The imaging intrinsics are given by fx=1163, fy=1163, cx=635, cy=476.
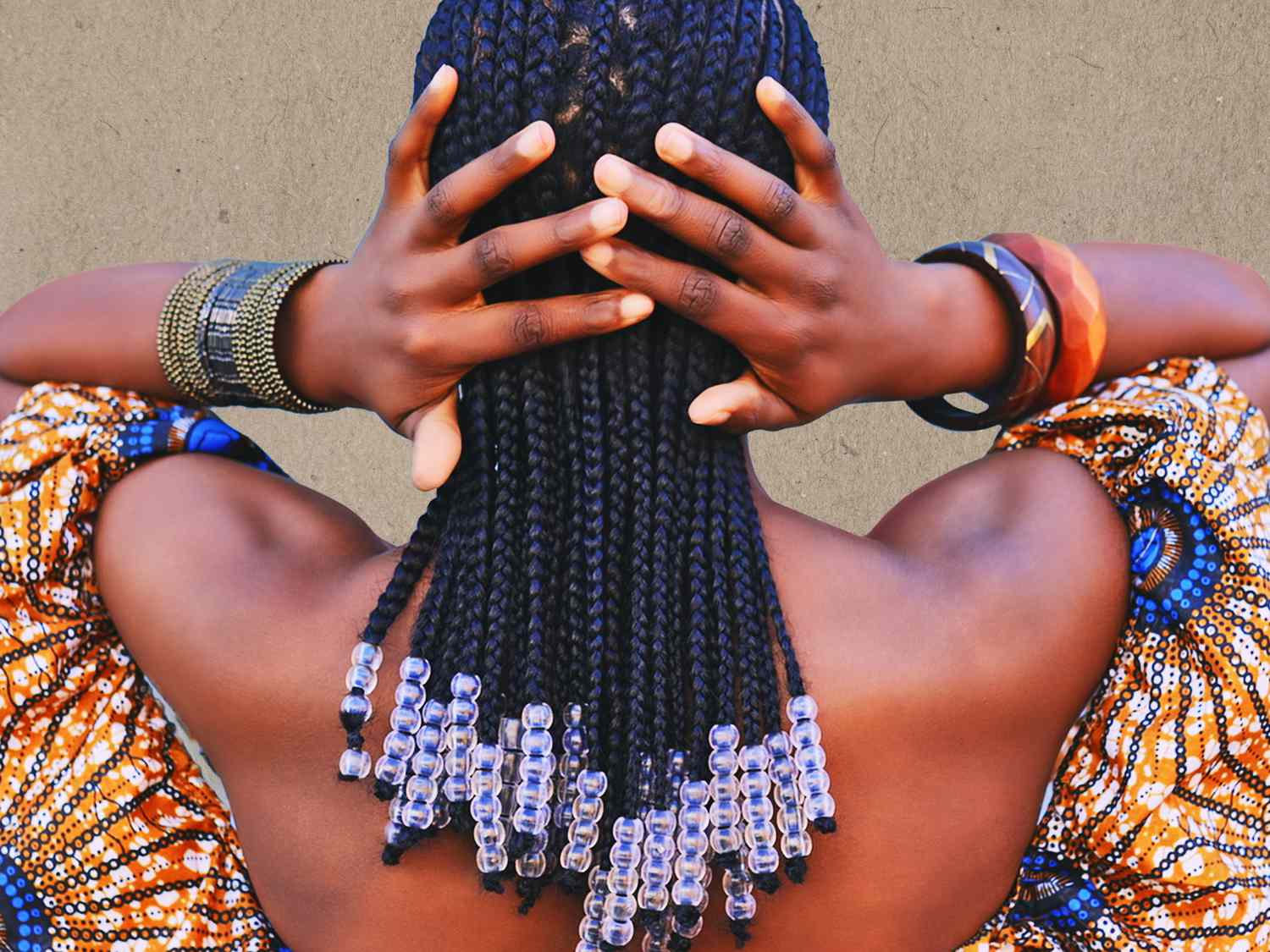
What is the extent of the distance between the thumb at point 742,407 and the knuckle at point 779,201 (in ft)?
0.42

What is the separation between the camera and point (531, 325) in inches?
33.8

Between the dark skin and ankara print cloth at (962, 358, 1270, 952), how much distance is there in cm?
3

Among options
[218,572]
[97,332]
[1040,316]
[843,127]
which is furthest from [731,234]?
[843,127]

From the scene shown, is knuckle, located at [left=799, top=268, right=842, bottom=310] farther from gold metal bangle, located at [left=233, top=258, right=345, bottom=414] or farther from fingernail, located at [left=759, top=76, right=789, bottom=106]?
gold metal bangle, located at [left=233, top=258, right=345, bottom=414]

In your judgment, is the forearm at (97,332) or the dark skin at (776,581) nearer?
the dark skin at (776,581)

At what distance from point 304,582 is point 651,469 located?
305 millimetres

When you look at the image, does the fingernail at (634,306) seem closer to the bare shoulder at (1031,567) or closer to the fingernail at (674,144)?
the fingernail at (674,144)

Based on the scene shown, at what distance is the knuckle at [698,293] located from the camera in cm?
86

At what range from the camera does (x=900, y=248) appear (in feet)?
7.66

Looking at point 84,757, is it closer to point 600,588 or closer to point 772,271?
point 600,588

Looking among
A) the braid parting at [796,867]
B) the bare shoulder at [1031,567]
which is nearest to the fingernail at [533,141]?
the bare shoulder at [1031,567]

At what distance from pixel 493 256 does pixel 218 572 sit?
0.35 meters

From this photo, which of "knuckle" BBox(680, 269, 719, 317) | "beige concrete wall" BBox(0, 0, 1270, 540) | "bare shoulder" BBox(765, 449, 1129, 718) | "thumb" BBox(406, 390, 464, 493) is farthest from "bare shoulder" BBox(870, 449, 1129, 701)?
"beige concrete wall" BBox(0, 0, 1270, 540)

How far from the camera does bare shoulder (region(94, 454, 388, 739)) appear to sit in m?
0.93
